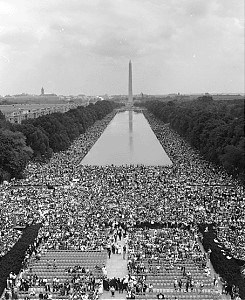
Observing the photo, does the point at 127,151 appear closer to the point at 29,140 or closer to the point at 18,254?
the point at 29,140

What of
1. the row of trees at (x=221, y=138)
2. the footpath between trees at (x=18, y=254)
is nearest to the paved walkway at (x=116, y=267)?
the footpath between trees at (x=18, y=254)

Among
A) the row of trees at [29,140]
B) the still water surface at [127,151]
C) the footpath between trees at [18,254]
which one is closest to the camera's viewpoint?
the footpath between trees at [18,254]

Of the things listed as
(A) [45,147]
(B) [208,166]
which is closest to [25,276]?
(B) [208,166]

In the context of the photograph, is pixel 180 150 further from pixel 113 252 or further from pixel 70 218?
pixel 113 252

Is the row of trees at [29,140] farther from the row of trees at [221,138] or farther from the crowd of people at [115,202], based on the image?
the row of trees at [221,138]

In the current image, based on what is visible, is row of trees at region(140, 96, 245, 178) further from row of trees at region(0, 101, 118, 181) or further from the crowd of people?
row of trees at region(0, 101, 118, 181)

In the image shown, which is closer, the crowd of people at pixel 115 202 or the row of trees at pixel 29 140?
the crowd of people at pixel 115 202

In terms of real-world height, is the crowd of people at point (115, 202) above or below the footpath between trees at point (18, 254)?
above

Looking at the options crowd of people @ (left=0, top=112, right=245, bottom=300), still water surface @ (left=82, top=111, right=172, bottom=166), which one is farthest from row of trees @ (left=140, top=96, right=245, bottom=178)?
still water surface @ (left=82, top=111, right=172, bottom=166)
